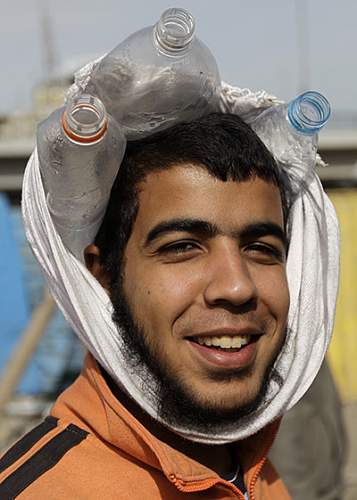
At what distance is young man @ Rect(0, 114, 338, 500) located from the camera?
159cm

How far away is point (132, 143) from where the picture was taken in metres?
1.82

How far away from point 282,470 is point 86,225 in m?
2.36

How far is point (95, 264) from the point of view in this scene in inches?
73.7

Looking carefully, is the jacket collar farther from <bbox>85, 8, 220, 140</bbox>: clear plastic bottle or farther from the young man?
<bbox>85, 8, 220, 140</bbox>: clear plastic bottle

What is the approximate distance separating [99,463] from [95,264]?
497mm

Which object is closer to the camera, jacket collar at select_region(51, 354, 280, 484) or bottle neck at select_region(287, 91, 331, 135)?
jacket collar at select_region(51, 354, 280, 484)

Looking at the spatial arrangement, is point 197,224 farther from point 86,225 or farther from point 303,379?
point 303,379

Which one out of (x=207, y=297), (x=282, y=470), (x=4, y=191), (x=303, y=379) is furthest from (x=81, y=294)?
(x=4, y=191)

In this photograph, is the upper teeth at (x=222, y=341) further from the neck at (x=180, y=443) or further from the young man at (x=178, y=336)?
the neck at (x=180, y=443)

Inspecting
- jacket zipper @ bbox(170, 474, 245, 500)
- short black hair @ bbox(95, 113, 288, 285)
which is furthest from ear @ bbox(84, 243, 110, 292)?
jacket zipper @ bbox(170, 474, 245, 500)

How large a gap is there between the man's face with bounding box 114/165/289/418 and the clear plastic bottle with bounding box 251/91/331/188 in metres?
0.23

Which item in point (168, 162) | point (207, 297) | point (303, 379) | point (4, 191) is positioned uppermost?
point (4, 191)

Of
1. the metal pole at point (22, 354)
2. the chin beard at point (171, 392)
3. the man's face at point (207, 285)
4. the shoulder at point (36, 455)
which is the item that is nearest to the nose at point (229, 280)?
the man's face at point (207, 285)

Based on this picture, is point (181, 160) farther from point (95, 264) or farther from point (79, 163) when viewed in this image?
point (95, 264)
